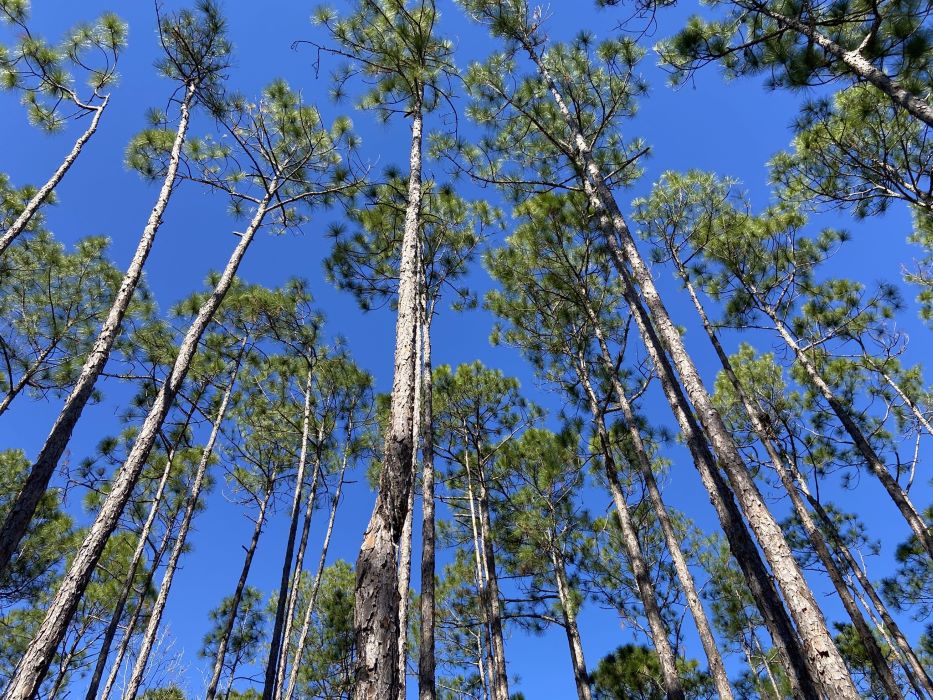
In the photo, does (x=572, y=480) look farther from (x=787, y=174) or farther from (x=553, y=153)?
(x=787, y=174)

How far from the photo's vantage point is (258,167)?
23.6 feet

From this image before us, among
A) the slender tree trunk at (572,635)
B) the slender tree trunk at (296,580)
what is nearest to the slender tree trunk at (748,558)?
the slender tree trunk at (572,635)

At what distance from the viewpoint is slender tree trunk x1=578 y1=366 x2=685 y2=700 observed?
5012 millimetres

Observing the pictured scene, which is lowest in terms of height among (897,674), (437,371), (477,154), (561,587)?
(897,674)

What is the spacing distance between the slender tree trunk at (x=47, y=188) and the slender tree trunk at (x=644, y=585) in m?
8.90

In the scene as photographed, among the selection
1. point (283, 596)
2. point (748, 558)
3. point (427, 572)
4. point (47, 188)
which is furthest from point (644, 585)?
point (47, 188)

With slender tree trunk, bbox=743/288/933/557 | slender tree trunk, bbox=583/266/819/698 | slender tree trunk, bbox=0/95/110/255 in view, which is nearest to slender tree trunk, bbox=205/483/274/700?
slender tree trunk, bbox=0/95/110/255

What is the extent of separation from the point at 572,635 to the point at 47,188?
10983 mm

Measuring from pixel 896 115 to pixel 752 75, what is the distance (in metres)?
3.59

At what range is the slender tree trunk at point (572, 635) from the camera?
23.9 ft

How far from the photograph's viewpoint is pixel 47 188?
6.56m

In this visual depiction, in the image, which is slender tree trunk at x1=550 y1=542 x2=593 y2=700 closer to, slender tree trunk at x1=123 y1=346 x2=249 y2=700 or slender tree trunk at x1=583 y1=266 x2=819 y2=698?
slender tree trunk at x1=583 y1=266 x2=819 y2=698

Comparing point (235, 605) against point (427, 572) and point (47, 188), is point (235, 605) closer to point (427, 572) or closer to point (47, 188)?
point (427, 572)

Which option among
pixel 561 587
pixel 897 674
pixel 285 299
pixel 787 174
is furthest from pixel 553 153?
pixel 897 674
